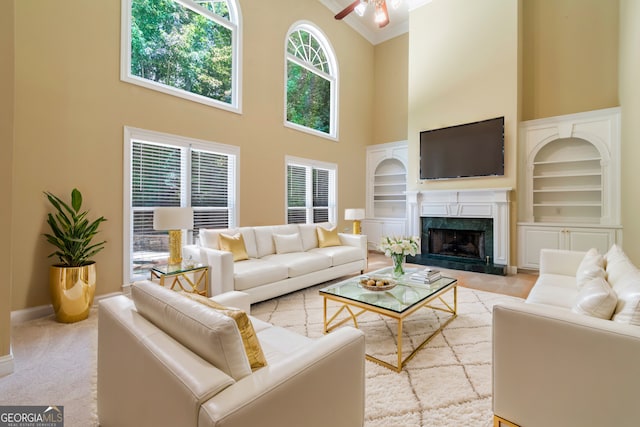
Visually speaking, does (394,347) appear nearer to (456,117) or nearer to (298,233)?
(298,233)

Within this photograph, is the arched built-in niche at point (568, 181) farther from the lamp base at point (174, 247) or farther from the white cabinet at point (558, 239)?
the lamp base at point (174, 247)

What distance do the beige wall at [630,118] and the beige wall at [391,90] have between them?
12.0ft

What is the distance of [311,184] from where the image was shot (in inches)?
239

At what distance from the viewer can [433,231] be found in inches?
238

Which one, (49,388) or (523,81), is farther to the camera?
(523,81)

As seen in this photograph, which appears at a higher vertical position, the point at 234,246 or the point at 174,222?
the point at 174,222

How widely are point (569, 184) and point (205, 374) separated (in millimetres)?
6515

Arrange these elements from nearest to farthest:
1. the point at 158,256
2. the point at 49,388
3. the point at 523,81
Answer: the point at 49,388 < the point at 158,256 < the point at 523,81

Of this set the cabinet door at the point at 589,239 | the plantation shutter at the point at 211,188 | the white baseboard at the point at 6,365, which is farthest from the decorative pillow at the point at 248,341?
the cabinet door at the point at 589,239

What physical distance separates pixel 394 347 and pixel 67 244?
3.25 metres

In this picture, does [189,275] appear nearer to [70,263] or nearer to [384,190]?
[70,263]

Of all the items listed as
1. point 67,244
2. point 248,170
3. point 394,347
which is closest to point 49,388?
point 67,244

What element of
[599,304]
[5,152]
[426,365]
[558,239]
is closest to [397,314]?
[426,365]

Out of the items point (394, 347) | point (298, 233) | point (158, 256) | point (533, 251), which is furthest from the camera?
point (533, 251)
